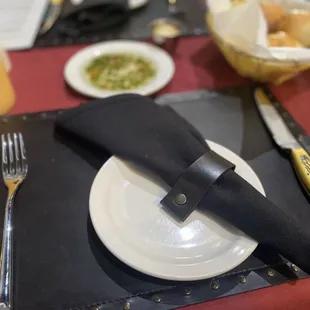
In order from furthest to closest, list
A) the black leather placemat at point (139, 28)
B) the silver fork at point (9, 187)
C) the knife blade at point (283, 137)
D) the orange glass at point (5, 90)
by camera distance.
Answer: the black leather placemat at point (139, 28) → the orange glass at point (5, 90) → the knife blade at point (283, 137) → the silver fork at point (9, 187)

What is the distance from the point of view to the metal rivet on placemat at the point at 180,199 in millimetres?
615

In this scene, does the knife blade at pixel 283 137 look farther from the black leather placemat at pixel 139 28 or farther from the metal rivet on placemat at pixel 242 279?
the black leather placemat at pixel 139 28

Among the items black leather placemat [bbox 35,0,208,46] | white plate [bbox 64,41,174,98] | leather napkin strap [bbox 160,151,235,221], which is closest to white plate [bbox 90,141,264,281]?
leather napkin strap [bbox 160,151,235,221]

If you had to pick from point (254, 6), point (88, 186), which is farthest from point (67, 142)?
point (254, 6)

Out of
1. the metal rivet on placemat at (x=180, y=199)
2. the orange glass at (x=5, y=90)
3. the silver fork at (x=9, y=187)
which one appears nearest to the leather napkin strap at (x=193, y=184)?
the metal rivet on placemat at (x=180, y=199)

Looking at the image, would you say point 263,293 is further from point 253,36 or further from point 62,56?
point 62,56

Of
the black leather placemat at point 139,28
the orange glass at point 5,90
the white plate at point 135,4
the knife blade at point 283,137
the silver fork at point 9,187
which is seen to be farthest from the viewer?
the white plate at point 135,4

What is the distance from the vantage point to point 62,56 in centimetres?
102

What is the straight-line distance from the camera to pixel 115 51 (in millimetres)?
1018

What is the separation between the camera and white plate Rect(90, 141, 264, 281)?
1.83 ft

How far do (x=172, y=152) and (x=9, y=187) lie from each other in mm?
262

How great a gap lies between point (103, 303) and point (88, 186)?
0.21 metres

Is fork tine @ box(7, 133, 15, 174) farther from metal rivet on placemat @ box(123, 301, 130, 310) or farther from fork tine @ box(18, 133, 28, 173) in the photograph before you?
metal rivet on placemat @ box(123, 301, 130, 310)

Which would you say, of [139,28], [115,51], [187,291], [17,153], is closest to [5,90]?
[17,153]
